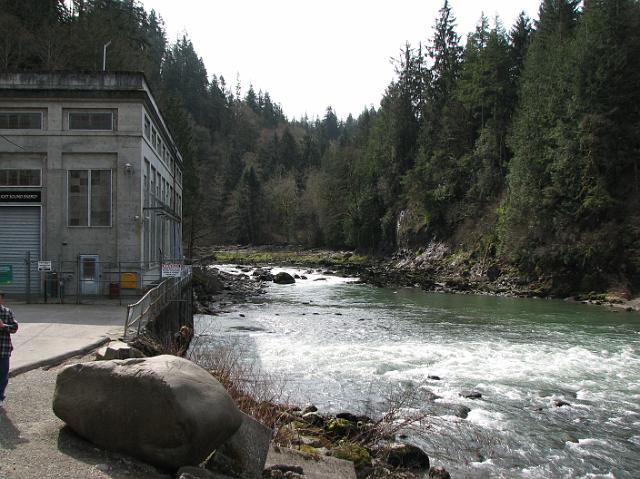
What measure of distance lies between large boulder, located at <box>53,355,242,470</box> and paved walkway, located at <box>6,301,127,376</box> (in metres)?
3.69

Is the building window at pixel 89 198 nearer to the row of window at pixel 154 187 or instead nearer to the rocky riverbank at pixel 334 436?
the row of window at pixel 154 187

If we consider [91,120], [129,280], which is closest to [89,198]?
[91,120]

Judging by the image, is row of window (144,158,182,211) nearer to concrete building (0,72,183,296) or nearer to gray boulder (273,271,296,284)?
concrete building (0,72,183,296)

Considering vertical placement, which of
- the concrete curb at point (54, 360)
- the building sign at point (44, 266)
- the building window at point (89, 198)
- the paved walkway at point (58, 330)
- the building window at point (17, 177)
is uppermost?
the building window at point (17, 177)

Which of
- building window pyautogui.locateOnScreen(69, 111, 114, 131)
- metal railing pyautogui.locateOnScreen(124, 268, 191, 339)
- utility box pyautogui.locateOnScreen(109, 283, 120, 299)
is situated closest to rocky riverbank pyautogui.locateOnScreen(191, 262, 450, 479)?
metal railing pyautogui.locateOnScreen(124, 268, 191, 339)

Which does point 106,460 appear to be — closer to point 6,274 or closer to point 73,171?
point 6,274

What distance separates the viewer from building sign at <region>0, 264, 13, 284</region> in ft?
72.2

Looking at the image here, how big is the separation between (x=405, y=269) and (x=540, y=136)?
81.1ft

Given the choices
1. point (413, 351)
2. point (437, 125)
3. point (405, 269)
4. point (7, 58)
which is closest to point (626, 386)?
point (413, 351)

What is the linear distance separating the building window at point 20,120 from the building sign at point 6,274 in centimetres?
603

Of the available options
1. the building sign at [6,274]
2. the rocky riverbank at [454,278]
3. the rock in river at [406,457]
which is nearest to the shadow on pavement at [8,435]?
the rock in river at [406,457]

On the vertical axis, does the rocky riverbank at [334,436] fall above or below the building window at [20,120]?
below

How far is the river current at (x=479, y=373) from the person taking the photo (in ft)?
35.1

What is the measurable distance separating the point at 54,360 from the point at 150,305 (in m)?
4.78
